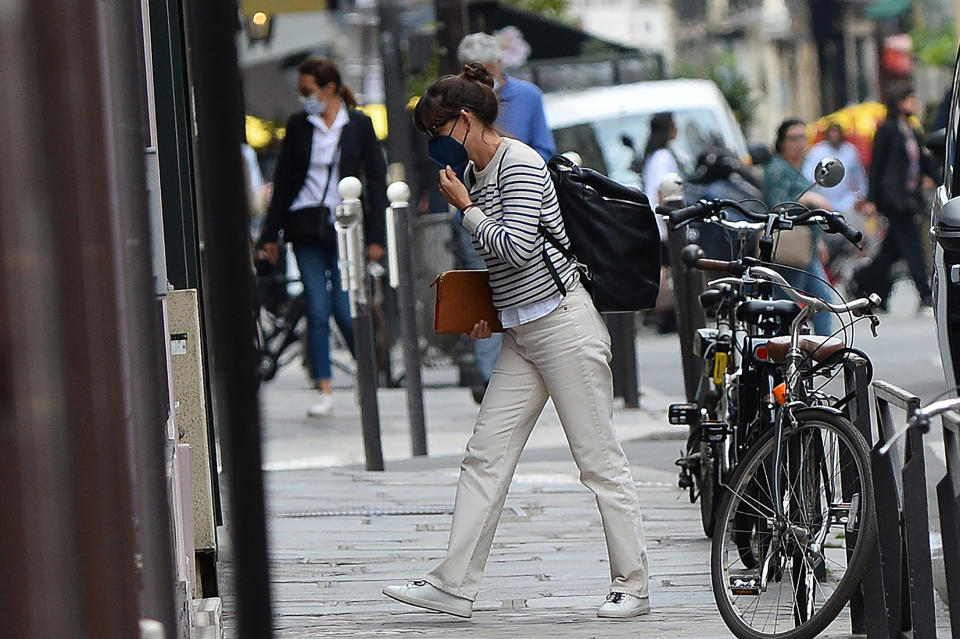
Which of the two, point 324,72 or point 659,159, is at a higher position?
point 324,72

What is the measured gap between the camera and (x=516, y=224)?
16.5 feet

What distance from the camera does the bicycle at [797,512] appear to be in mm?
4445

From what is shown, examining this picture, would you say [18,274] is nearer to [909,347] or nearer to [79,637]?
[79,637]

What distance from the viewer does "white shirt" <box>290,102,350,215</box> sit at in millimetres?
10031

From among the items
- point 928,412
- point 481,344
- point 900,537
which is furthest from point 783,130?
point 928,412

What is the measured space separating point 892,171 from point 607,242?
10.6 metres

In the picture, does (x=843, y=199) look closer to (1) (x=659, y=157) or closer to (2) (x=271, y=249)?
(1) (x=659, y=157)

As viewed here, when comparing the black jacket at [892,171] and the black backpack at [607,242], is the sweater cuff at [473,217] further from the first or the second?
the black jacket at [892,171]

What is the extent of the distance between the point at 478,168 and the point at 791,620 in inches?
64.3

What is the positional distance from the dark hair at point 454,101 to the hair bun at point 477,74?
33mm

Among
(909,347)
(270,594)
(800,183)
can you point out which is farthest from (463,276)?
(909,347)

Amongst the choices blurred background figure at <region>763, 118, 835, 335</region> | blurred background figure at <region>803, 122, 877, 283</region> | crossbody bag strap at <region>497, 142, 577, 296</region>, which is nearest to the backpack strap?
crossbody bag strap at <region>497, 142, 577, 296</region>

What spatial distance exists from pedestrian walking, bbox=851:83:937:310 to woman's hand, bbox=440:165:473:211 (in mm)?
10249

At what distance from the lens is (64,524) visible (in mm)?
1861
